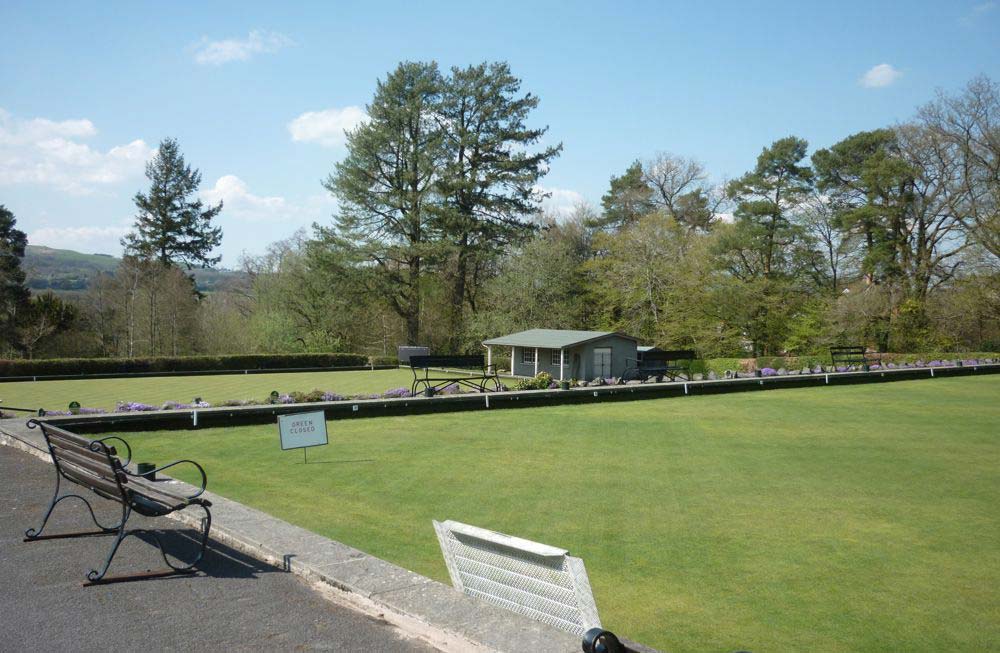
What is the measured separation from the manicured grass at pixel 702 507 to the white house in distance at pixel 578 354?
17.1 meters

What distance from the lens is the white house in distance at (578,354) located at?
107 feet

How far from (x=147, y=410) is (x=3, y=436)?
3.45m

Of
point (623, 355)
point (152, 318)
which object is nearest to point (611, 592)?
point (623, 355)

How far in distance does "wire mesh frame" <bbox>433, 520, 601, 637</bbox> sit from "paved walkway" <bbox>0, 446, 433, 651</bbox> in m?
0.48

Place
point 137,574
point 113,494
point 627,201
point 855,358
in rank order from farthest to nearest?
1. point 627,201
2. point 855,358
3. point 113,494
4. point 137,574

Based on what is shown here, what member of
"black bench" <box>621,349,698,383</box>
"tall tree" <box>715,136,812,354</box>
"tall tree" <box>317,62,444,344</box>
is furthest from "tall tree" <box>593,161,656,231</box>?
"black bench" <box>621,349,698,383</box>

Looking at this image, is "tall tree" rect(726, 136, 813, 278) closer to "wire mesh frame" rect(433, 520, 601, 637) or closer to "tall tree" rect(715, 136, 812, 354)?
"tall tree" rect(715, 136, 812, 354)

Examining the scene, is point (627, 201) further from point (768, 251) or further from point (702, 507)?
point (702, 507)

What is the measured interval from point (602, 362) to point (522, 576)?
30.1 meters

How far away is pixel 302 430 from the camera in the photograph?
34.6 feet

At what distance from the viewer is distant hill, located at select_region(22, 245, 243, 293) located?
98375mm

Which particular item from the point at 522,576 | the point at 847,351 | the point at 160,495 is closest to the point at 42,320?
the point at 160,495

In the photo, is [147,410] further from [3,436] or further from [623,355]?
[623,355]

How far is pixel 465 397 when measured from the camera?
1733 cm
